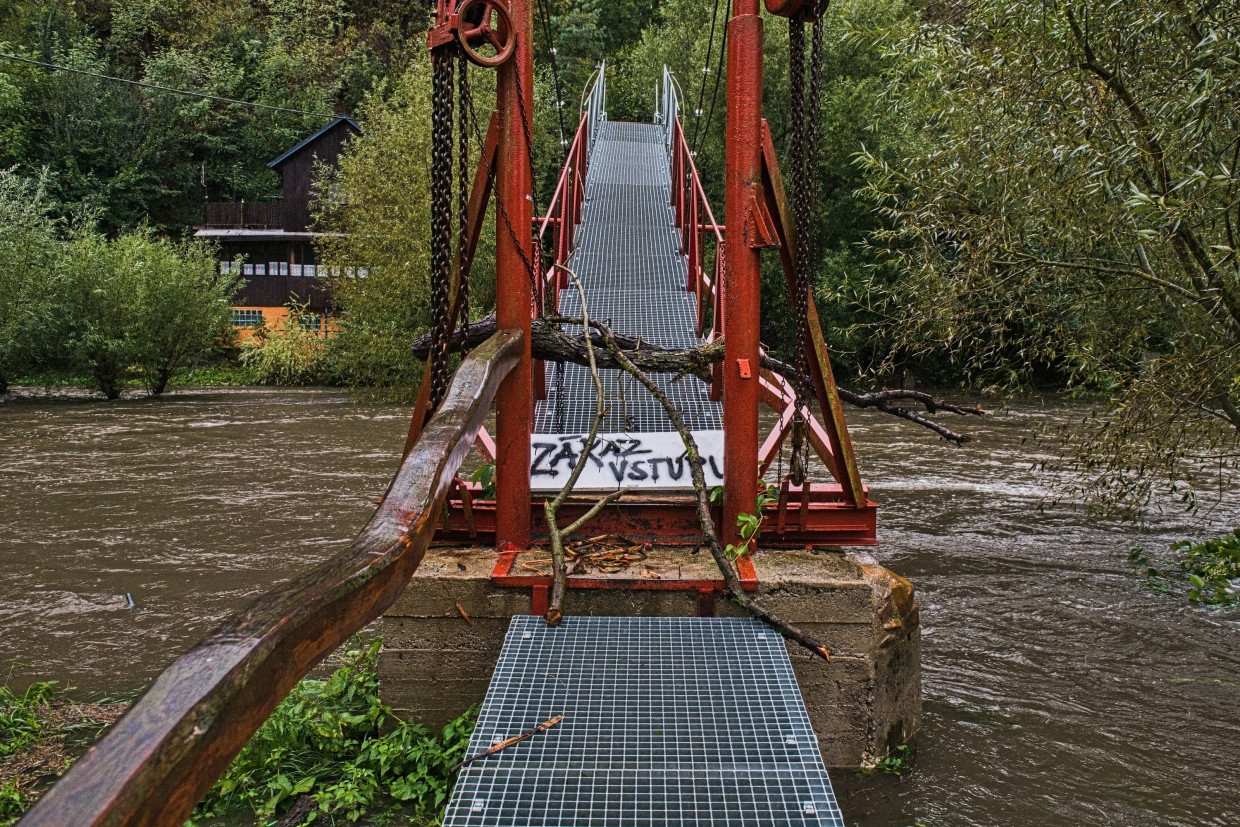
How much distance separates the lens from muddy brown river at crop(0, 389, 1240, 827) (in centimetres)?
473

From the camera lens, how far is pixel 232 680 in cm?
188

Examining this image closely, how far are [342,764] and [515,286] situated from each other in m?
2.16

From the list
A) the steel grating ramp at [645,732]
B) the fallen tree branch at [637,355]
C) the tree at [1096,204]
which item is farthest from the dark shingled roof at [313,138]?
the steel grating ramp at [645,732]

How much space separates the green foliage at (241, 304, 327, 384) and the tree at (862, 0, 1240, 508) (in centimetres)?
2481

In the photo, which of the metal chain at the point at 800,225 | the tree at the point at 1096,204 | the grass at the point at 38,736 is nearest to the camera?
the metal chain at the point at 800,225

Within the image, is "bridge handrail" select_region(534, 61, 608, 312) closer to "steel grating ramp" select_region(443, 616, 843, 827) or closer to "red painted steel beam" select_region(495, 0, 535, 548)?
"red painted steel beam" select_region(495, 0, 535, 548)

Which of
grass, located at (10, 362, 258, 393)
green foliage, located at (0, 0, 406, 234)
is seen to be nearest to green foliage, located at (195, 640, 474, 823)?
grass, located at (10, 362, 258, 393)

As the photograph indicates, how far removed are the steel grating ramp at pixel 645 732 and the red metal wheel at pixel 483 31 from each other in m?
2.19

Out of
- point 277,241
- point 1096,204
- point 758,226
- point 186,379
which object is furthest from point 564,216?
point 277,241

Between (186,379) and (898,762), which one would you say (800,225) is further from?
(186,379)

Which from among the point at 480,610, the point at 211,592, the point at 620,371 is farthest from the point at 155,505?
the point at 480,610

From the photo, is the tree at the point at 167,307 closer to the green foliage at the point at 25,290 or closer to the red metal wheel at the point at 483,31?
the green foliage at the point at 25,290

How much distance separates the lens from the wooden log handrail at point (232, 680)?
158 centimetres

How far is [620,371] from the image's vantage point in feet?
18.8
